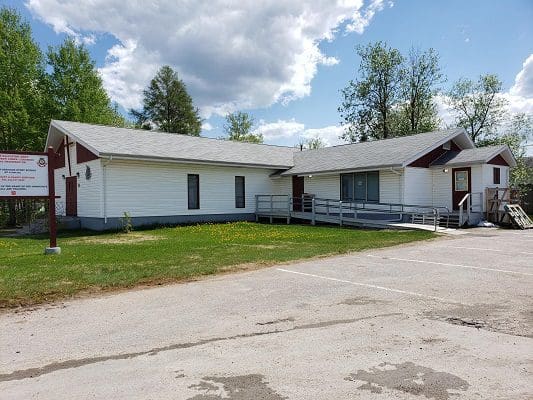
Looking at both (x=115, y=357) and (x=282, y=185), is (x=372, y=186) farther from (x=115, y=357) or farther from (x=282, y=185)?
(x=115, y=357)

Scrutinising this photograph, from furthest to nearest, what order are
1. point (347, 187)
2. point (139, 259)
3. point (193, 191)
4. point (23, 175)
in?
point (347, 187) → point (193, 191) → point (23, 175) → point (139, 259)

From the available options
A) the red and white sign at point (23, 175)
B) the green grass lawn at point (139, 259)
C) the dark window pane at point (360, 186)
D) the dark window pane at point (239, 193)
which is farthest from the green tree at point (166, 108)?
the red and white sign at point (23, 175)

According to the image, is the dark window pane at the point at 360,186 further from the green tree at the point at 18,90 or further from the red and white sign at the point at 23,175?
the green tree at the point at 18,90

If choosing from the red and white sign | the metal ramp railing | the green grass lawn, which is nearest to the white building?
the metal ramp railing

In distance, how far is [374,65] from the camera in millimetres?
45625

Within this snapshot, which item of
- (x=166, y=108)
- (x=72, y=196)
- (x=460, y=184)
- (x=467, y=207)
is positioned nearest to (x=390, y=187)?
(x=467, y=207)

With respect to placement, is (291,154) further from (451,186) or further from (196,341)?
(196,341)

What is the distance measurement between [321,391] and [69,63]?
131 feet

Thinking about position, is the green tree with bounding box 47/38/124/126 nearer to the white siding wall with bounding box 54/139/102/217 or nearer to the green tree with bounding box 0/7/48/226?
the green tree with bounding box 0/7/48/226

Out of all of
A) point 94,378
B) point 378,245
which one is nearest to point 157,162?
point 378,245

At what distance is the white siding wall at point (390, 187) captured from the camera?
69.8 ft

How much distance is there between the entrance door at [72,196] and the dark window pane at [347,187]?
14.4 m

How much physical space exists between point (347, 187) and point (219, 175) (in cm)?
726

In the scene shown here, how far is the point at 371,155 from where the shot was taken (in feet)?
77.8
